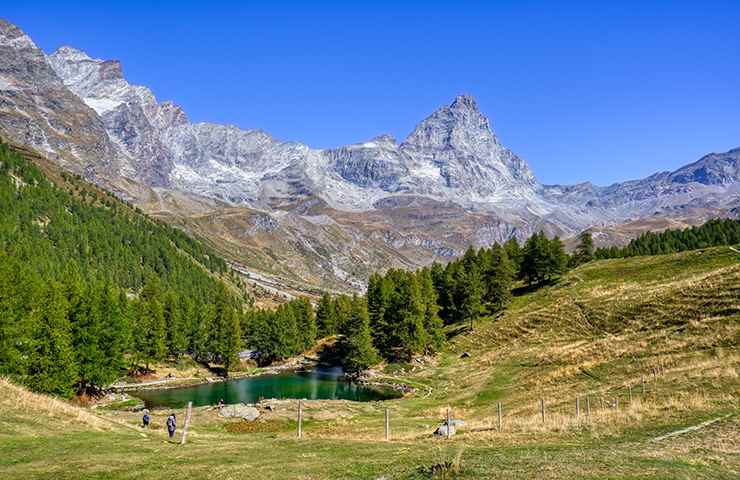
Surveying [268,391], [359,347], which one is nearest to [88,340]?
[268,391]

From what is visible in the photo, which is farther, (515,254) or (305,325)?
(305,325)

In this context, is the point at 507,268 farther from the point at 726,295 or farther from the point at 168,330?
the point at 168,330

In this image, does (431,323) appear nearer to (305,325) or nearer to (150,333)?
(305,325)

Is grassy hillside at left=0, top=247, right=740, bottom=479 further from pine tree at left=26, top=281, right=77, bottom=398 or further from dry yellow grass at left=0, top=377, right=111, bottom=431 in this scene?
pine tree at left=26, top=281, right=77, bottom=398

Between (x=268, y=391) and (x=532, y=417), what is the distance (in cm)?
7153

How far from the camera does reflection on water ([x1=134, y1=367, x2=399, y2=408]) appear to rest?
315 ft

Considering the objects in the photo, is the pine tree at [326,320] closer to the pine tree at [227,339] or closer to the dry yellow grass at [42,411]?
the pine tree at [227,339]

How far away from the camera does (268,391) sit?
107688 mm

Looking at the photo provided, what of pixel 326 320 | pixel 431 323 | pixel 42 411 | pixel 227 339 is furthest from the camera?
pixel 326 320

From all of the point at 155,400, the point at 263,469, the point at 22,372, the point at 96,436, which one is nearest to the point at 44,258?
the point at 155,400

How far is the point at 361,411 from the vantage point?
238 feet

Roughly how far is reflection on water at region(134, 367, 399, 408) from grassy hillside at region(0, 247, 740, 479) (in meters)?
9.46

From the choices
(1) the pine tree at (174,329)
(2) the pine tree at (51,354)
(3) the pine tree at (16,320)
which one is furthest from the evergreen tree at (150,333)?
(2) the pine tree at (51,354)

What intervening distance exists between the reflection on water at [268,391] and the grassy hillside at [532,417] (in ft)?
31.0
